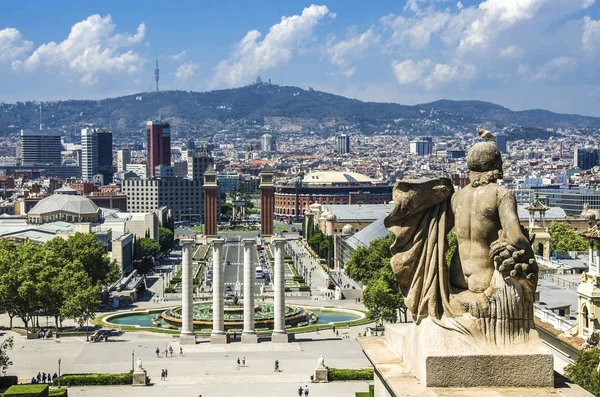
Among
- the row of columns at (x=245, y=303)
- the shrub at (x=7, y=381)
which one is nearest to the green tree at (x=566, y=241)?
the row of columns at (x=245, y=303)

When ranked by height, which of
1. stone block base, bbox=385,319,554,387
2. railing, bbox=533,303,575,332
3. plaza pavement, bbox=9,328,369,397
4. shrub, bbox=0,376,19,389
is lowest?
plaza pavement, bbox=9,328,369,397

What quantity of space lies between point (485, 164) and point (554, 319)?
26.3m

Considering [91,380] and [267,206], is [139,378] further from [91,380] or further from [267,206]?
[267,206]

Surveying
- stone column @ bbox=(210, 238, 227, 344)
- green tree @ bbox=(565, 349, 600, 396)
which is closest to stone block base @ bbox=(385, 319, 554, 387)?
green tree @ bbox=(565, 349, 600, 396)

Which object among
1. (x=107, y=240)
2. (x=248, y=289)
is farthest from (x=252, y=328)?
(x=107, y=240)

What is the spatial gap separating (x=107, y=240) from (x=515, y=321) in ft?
264

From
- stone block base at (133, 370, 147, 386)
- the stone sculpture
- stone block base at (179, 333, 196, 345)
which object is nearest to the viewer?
the stone sculpture

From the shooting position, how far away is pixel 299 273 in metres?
97.8

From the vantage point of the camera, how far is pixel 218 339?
54.5 metres

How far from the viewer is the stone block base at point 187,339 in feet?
178

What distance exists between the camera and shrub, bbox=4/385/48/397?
114 ft

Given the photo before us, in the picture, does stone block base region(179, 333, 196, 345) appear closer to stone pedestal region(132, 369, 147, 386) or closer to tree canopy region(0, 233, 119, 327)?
tree canopy region(0, 233, 119, 327)

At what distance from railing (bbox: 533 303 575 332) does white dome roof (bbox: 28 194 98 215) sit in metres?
78.8

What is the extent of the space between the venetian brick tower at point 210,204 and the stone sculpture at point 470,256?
133 metres
